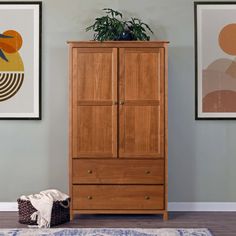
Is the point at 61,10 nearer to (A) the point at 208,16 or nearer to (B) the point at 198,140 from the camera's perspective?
(A) the point at 208,16

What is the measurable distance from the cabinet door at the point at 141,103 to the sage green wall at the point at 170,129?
515 millimetres

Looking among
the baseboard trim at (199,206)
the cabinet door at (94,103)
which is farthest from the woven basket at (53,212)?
the baseboard trim at (199,206)

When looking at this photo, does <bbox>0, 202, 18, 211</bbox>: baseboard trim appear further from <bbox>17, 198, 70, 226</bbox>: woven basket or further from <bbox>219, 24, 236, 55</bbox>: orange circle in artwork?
<bbox>219, 24, 236, 55</bbox>: orange circle in artwork

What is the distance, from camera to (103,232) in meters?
3.90

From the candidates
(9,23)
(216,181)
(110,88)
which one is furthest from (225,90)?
(9,23)

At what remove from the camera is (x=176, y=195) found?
488cm

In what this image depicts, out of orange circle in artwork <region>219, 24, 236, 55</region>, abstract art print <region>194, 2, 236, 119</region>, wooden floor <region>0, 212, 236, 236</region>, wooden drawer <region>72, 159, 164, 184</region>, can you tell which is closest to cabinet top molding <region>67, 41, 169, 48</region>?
abstract art print <region>194, 2, 236, 119</region>

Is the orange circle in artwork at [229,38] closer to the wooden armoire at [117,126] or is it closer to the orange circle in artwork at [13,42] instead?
the wooden armoire at [117,126]

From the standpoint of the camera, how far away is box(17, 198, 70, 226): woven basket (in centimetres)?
418

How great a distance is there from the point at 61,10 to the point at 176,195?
2134mm

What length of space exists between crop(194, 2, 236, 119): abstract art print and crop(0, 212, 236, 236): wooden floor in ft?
3.16

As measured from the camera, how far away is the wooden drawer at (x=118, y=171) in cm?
441

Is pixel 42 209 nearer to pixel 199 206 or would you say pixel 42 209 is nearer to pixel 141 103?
pixel 141 103

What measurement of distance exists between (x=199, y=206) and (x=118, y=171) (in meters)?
0.98
